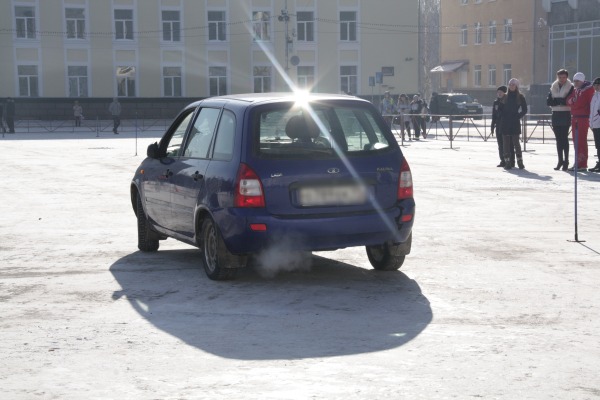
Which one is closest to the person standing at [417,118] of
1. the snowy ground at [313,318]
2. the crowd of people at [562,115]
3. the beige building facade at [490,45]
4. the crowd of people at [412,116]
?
the crowd of people at [412,116]

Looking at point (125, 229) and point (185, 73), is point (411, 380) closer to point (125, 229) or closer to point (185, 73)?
point (125, 229)

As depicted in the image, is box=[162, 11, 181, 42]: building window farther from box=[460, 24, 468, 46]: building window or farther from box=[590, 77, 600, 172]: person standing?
box=[590, 77, 600, 172]: person standing

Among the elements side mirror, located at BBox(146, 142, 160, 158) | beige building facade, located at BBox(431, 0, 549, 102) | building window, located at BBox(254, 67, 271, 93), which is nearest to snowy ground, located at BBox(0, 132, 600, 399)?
side mirror, located at BBox(146, 142, 160, 158)

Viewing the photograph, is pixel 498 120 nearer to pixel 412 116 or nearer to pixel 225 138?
pixel 225 138

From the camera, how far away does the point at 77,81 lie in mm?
66125

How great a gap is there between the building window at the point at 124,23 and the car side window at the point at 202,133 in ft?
189

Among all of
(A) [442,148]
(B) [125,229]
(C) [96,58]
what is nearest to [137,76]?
(C) [96,58]

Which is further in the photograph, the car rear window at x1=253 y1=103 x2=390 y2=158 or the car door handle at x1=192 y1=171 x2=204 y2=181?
the car door handle at x1=192 y1=171 x2=204 y2=181

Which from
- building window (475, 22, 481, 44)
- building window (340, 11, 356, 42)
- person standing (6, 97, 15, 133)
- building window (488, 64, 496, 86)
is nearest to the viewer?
person standing (6, 97, 15, 133)

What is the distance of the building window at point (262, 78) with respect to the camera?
69500 mm

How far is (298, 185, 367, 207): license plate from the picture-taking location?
9062mm

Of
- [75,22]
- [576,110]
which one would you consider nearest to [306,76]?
[75,22]

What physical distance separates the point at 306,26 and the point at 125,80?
11928mm

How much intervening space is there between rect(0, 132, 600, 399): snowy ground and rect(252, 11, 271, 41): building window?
56.0 metres
